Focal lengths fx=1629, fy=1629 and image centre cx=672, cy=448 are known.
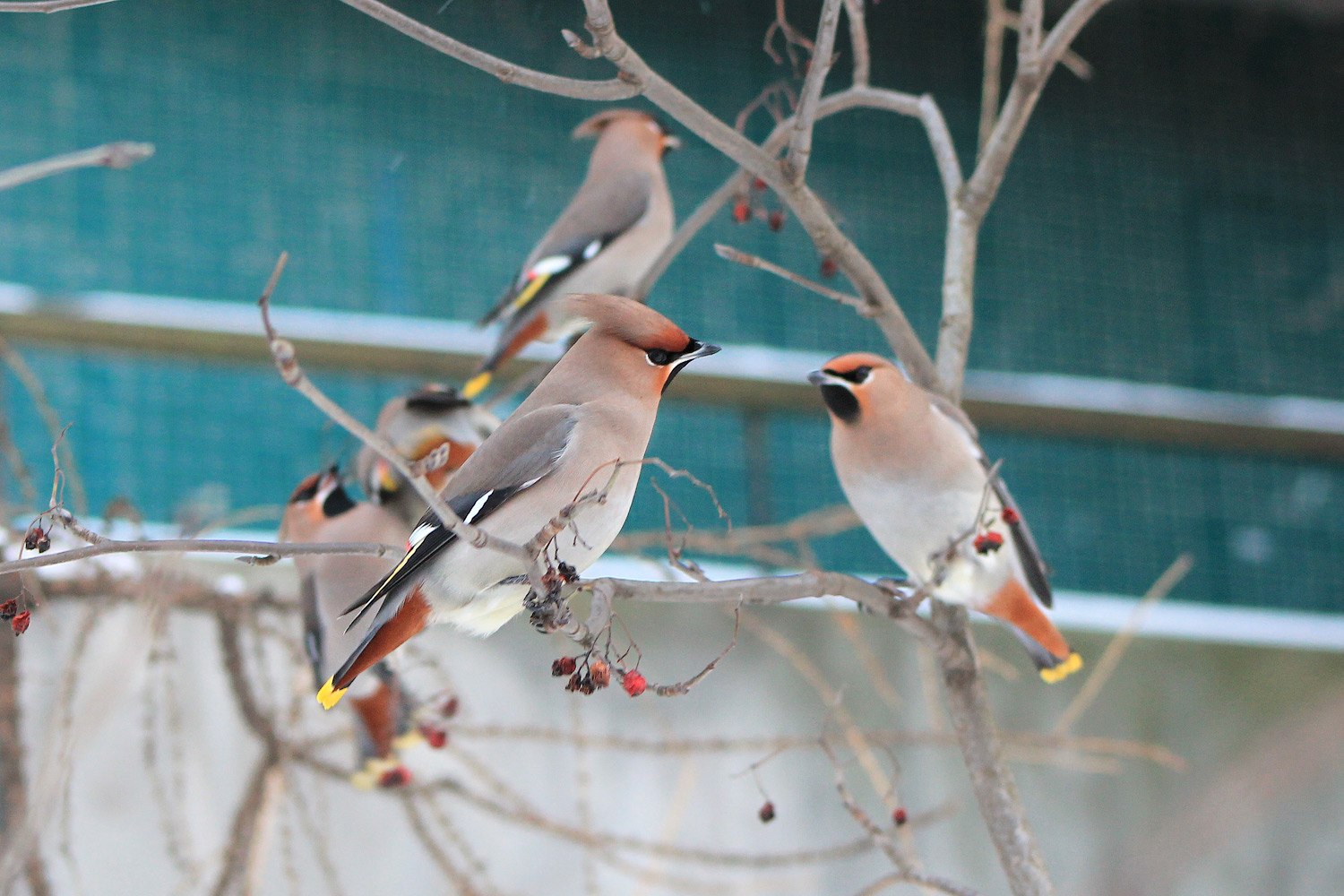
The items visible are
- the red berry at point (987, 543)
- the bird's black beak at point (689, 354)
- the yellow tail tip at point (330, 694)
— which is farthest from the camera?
the red berry at point (987, 543)

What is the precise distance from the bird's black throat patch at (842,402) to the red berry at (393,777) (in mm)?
935

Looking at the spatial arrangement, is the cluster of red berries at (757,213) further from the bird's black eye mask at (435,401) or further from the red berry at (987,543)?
the bird's black eye mask at (435,401)

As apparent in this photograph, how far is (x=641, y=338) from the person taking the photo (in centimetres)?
191

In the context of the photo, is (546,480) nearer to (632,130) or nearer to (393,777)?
(393,777)

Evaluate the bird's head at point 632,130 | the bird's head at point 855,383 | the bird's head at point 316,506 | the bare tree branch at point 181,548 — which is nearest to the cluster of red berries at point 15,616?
the bare tree branch at point 181,548

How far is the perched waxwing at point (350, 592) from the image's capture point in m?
2.61

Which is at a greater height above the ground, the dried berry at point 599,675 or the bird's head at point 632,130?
the dried berry at point 599,675

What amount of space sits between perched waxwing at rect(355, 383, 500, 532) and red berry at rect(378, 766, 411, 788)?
40 cm

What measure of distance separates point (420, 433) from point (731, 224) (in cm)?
164

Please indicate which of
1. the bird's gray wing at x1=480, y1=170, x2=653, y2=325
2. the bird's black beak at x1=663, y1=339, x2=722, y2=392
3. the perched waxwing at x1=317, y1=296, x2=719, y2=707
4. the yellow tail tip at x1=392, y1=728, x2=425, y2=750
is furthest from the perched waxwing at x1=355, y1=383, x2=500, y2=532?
the bird's black beak at x1=663, y1=339, x2=722, y2=392

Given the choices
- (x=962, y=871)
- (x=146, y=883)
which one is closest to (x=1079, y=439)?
(x=962, y=871)

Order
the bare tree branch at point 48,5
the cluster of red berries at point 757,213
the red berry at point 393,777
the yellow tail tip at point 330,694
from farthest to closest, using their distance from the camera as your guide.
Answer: the red berry at point 393,777
the cluster of red berries at point 757,213
the yellow tail tip at point 330,694
the bare tree branch at point 48,5

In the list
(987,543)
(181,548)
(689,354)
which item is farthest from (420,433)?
(181,548)

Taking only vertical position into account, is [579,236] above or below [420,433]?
above
